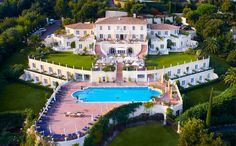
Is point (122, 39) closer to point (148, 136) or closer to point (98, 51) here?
point (98, 51)

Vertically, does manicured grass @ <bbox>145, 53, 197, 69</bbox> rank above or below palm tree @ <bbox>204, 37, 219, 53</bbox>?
below

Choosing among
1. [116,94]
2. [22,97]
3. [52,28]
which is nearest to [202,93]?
[116,94]

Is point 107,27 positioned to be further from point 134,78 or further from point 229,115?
point 229,115

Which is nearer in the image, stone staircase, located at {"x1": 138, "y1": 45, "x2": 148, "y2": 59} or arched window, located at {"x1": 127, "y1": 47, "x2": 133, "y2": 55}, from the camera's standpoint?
stone staircase, located at {"x1": 138, "y1": 45, "x2": 148, "y2": 59}

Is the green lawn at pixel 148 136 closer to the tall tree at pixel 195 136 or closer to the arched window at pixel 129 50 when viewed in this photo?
the tall tree at pixel 195 136

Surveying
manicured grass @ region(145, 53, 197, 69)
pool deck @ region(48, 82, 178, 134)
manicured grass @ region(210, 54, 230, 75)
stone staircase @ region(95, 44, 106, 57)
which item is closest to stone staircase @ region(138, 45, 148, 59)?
manicured grass @ region(145, 53, 197, 69)

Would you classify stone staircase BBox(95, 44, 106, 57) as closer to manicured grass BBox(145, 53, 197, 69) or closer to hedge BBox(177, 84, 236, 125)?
manicured grass BBox(145, 53, 197, 69)

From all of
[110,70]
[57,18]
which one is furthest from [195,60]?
[57,18]

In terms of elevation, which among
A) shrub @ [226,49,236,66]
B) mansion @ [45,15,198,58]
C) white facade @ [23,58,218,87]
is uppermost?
mansion @ [45,15,198,58]
